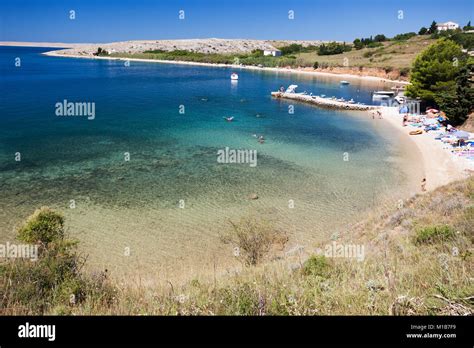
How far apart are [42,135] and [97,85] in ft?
150

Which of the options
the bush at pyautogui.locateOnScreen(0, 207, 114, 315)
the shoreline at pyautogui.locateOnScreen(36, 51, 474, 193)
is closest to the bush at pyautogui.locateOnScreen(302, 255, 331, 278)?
the bush at pyautogui.locateOnScreen(0, 207, 114, 315)

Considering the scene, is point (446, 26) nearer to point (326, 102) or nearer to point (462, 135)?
point (326, 102)

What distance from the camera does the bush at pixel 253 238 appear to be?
13.5 m

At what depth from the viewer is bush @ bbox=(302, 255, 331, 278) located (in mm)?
6717

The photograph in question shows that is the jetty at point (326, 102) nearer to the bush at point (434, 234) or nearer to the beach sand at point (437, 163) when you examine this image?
the beach sand at point (437, 163)

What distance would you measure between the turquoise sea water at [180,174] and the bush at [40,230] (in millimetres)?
2494

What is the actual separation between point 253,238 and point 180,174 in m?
11.8

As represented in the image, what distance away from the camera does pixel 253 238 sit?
1429 centimetres

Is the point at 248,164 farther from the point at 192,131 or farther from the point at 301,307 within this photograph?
the point at 301,307

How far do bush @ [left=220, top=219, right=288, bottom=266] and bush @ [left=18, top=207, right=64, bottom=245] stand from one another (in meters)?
6.85
